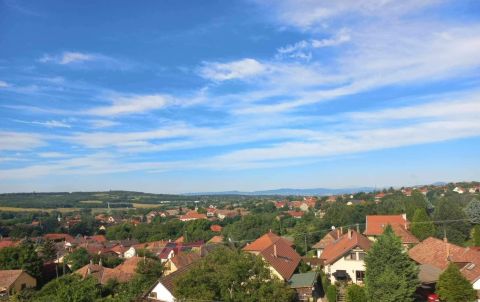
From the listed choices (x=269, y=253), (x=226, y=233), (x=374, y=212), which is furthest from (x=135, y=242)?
(x=269, y=253)

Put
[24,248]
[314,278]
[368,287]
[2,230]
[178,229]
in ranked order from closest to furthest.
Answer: [368,287]
[314,278]
[24,248]
[178,229]
[2,230]

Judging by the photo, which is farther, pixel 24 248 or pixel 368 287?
pixel 24 248

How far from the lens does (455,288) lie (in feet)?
80.5

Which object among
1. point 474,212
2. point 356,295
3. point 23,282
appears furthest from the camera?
point 474,212

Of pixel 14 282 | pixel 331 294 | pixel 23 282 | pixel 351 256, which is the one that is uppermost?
pixel 351 256

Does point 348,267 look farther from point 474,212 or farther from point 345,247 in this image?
point 474,212

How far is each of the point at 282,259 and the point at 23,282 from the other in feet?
84.9

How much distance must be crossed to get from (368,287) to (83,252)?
43.0 meters

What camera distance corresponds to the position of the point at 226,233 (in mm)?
81562

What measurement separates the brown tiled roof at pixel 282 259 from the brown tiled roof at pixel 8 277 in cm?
2429

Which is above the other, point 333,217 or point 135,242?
point 333,217

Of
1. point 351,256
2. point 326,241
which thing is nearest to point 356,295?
point 351,256

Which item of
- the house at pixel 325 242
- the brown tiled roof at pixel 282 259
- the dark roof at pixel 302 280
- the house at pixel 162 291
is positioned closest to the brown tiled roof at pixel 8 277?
the house at pixel 162 291

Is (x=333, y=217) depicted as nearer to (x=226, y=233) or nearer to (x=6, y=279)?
(x=226, y=233)
